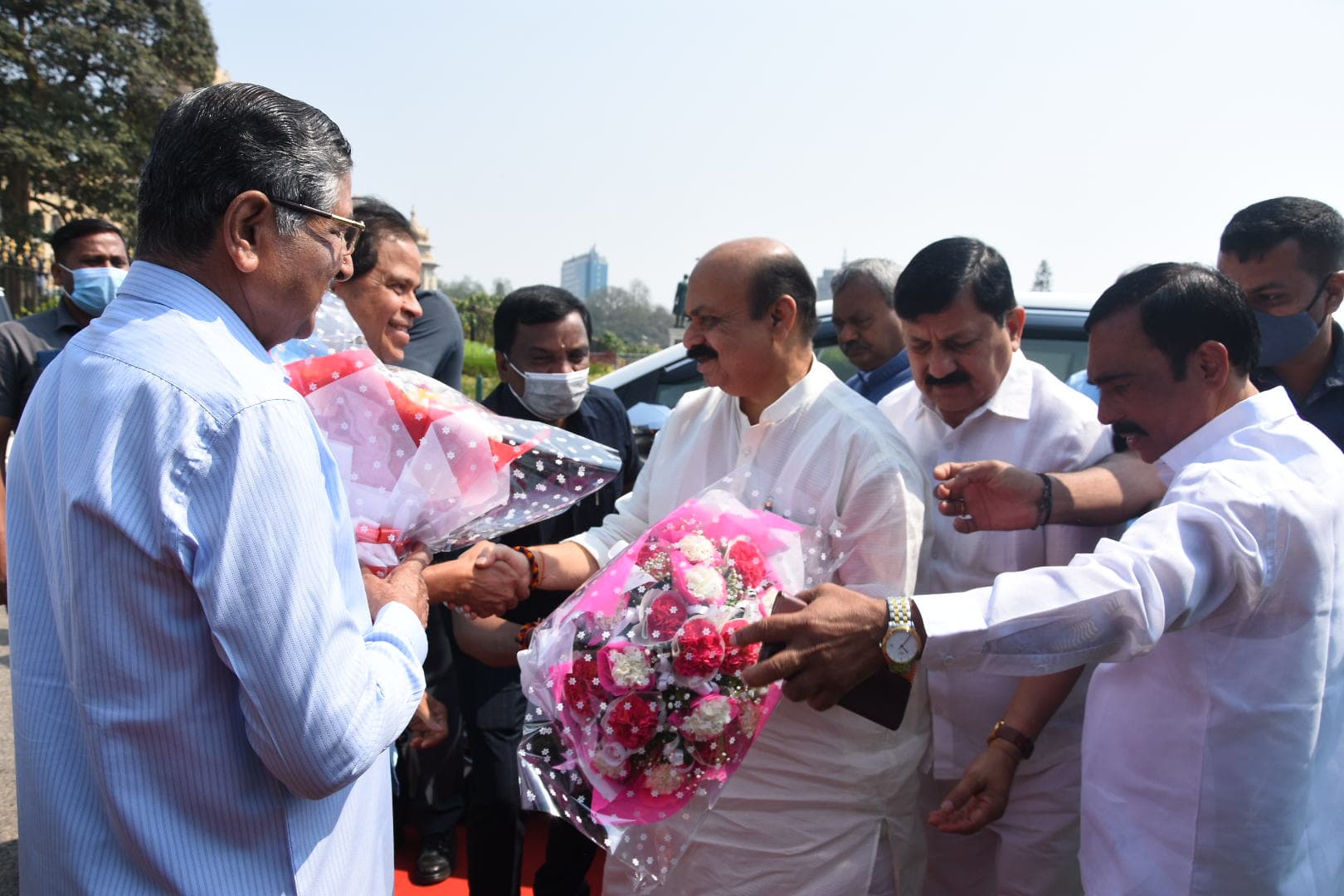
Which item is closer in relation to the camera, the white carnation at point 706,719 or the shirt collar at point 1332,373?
the white carnation at point 706,719

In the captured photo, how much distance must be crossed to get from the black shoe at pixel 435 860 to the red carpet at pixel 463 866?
0.08ft

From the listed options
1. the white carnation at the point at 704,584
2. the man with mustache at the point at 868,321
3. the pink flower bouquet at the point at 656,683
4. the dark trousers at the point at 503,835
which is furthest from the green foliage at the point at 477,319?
the white carnation at the point at 704,584

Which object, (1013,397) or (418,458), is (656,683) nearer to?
(418,458)

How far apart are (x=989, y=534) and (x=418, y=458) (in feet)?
4.62

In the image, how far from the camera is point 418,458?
1.93 m

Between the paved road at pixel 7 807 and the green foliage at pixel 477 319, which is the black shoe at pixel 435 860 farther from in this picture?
the green foliage at pixel 477 319

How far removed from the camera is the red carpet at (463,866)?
3377mm

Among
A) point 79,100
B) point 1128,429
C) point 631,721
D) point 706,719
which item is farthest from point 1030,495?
point 79,100

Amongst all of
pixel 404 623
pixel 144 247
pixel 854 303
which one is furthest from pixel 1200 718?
pixel 854 303

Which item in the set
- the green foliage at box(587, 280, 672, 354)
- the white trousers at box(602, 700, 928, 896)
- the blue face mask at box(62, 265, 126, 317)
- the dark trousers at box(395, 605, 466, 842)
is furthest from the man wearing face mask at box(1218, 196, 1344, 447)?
the green foliage at box(587, 280, 672, 354)

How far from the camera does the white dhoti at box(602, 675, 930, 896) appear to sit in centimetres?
211

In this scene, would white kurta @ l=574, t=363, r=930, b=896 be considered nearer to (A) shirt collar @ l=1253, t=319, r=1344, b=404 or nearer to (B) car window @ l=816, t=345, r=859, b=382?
(A) shirt collar @ l=1253, t=319, r=1344, b=404

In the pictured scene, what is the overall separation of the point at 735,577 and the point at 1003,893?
1203mm

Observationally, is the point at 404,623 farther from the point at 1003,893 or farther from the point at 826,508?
the point at 1003,893
